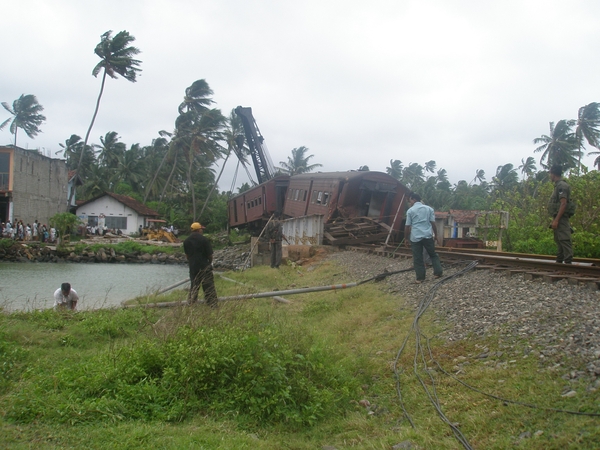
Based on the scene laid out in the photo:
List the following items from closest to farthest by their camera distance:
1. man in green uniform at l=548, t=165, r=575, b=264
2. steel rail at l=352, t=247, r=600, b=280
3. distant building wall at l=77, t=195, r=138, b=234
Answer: steel rail at l=352, t=247, r=600, b=280 → man in green uniform at l=548, t=165, r=575, b=264 → distant building wall at l=77, t=195, r=138, b=234

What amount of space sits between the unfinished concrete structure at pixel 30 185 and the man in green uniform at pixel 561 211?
3546 cm

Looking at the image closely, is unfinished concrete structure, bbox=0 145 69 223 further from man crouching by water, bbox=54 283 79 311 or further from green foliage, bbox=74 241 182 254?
man crouching by water, bbox=54 283 79 311

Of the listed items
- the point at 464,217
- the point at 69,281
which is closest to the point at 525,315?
the point at 69,281

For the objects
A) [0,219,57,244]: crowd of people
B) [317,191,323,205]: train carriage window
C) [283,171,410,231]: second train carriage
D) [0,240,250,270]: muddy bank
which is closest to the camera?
[283,171,410,231]: second train carriage

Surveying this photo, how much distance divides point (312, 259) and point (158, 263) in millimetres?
21651

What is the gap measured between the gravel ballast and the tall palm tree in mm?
51100

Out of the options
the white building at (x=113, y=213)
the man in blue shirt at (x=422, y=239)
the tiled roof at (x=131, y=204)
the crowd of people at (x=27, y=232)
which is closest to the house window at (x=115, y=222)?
the white building at (x=113, y=213)

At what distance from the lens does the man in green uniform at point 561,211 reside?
293 inches

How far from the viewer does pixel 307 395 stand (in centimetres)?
464

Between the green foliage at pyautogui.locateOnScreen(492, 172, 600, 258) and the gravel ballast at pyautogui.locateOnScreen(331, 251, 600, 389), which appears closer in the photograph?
the gravel ballast at pyautogui.locateOnScreen(331, 251, 600, 389)

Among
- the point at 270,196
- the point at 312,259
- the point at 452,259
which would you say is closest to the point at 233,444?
the point at 452,259

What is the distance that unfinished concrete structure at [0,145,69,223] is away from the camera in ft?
113

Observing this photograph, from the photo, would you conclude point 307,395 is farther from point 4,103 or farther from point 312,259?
point 4,103

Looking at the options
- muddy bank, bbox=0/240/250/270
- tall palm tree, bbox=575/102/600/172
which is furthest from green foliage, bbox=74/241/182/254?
tall palm tree, bbox=575/102/600/172
